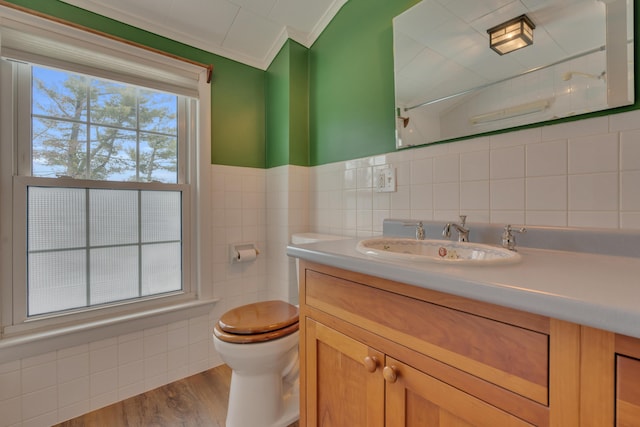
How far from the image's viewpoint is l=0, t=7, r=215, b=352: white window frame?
121 centimetres

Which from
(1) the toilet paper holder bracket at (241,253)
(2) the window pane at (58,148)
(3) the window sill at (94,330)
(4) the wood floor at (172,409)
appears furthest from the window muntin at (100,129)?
(4) the wood floor at (172,409)

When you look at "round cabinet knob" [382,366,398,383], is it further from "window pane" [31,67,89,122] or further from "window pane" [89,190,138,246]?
"window pane" [31,67,89,122]

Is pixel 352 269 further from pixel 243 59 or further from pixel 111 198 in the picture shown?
pixel 243 59

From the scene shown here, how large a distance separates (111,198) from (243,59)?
118 centimetres

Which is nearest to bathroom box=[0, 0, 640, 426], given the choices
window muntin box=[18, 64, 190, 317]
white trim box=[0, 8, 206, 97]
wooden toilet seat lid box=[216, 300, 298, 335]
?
white trim box=[0, 8, 206, 97]

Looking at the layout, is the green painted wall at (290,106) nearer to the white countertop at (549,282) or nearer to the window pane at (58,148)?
the window pane at (58,148)

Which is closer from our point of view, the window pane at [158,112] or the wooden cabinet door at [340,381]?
the wooden cabinet door at [340,381]

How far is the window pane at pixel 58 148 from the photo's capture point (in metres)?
1.29

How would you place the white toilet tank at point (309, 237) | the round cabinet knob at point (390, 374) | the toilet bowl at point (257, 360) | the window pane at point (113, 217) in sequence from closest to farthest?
the round cabinet knob at point (390, 374) → the toilet bowl at point (257, 360) → the window pane at point (113, 217) → the white toilet tank at point (309, 237)

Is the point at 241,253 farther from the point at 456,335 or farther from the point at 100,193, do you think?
the point at 456,335

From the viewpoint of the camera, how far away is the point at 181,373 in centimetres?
162

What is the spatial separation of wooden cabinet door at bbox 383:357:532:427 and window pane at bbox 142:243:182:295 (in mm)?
1436

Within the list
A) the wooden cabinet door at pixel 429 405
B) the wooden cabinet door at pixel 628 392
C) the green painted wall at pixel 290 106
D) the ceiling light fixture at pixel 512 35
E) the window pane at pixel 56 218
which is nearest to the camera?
the wooden cabinet door at pixel 628 392

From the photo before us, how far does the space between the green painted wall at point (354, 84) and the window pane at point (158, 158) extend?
0.84 meters
